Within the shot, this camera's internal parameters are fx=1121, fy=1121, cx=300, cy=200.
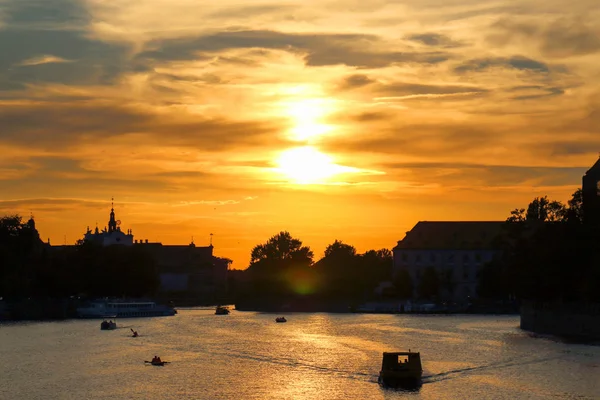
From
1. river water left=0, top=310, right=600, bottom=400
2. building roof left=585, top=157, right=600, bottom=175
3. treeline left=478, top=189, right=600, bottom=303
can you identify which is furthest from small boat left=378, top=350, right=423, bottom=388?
building roof left=585, top=157, right=600, bottom=175

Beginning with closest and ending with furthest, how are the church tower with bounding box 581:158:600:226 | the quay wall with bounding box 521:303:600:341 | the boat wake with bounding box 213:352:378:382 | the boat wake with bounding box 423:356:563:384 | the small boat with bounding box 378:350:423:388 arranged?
the small boat with bounding box 378:350:423:388 → the boat wake with bounding box 423:356:563:384 → the boat wake with bounding box 213:352:378:382 → the quay wall with bounding box 521:303:600:341 → the church tower with bounding box 581:158:600:226

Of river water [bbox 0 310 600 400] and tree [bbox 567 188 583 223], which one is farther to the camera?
tree [bbox 567 188 583 223]

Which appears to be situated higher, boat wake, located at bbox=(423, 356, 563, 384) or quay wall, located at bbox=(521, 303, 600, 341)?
quay wall, located at bbox=(521, 303, 600, 341)

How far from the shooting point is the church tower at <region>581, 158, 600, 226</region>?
512 feet

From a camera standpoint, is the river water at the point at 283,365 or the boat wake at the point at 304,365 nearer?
the river water at the point at 283,365

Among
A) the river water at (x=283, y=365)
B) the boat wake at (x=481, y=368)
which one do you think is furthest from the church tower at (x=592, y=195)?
the boat wake at (x=481, y=368)

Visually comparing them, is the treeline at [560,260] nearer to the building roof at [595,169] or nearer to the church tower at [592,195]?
the church tower at [592,195]

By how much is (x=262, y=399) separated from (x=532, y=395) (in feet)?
73.5

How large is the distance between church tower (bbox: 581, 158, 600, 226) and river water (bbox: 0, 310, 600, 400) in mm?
18893

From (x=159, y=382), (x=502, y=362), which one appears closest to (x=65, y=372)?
(x=159, y=382)

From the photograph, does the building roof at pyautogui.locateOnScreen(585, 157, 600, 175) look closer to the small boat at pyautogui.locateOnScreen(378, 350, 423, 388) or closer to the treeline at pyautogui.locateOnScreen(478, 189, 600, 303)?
the treeline at pyautogui.locateOnScreen(478, 189, 600, 303)

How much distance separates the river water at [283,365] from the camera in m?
95.5

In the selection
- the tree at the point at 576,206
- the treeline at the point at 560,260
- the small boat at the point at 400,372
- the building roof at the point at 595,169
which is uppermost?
the building roof at the point at 595,169

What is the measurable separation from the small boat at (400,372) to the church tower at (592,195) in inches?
2391
